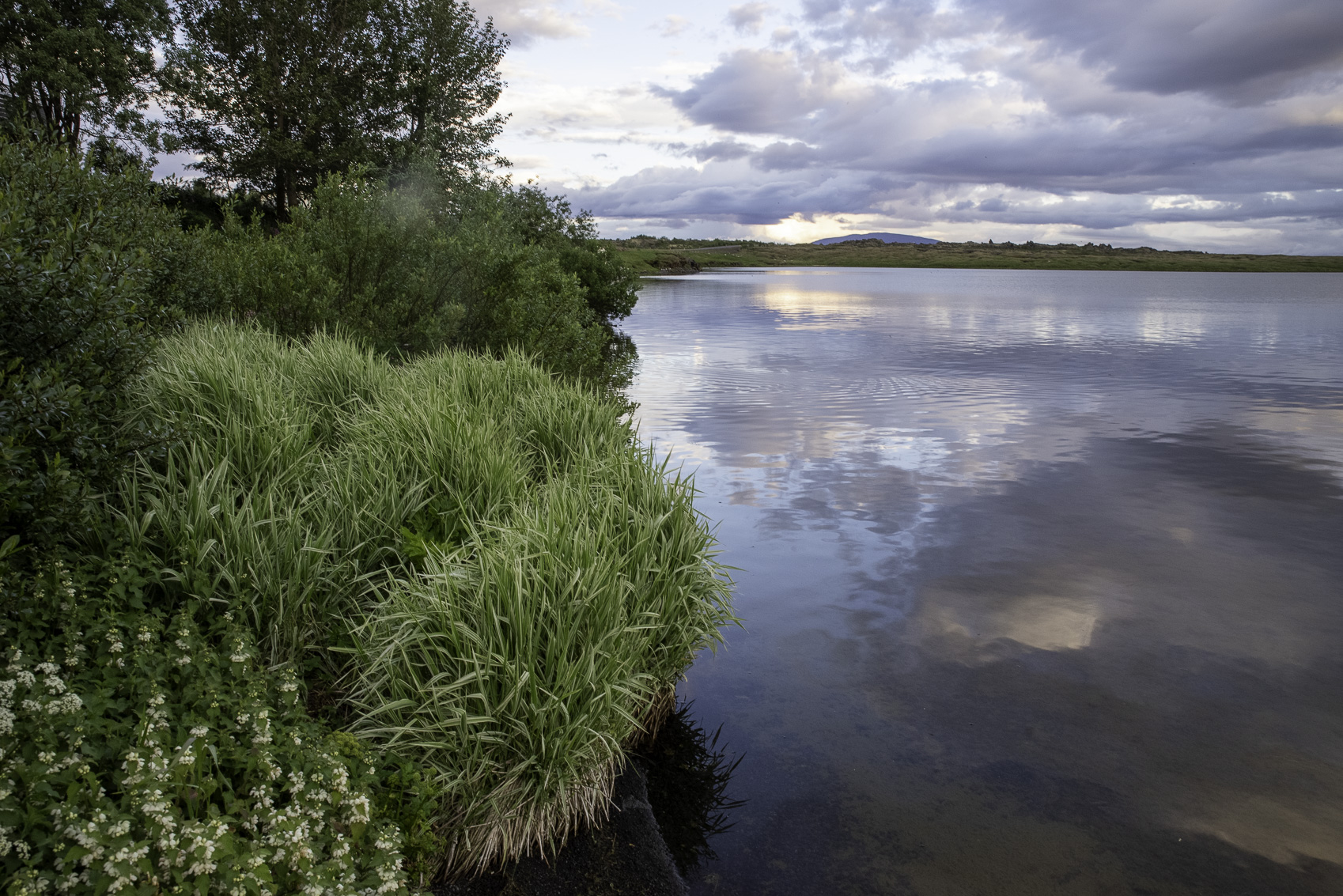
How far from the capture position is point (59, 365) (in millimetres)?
4430

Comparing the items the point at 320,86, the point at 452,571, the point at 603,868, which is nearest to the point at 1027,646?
the point at 603,868

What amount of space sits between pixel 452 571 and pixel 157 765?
225cm

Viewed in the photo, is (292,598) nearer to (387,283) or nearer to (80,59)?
(387,283)

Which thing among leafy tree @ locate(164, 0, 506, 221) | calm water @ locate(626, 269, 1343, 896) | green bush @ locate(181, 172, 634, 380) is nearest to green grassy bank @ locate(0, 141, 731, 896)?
calm water @ locate(626, 269, 1343, 896)

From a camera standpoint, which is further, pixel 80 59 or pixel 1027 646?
pixel 80 59

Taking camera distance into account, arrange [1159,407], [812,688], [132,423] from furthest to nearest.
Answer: [1159,407], [812,688], [132,423]

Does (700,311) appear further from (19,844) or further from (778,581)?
(19,844)

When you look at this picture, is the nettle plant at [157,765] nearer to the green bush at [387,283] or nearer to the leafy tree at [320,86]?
the green bush at [387,283]

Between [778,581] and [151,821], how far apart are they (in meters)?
6.97

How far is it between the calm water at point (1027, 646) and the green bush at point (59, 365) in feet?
14.0

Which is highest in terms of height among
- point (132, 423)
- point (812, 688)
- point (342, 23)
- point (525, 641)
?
point (342, 23)

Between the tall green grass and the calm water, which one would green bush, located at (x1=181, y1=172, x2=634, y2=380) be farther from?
the tall green grass

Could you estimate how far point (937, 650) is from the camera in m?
7.57

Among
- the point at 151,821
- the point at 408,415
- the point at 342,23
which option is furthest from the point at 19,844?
the point at 342,23
